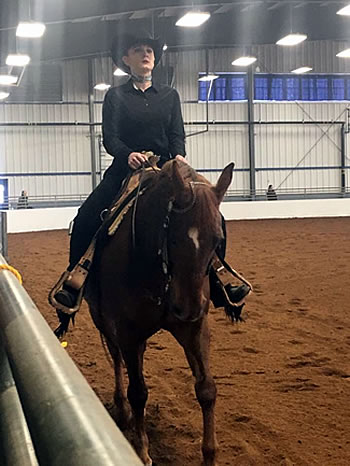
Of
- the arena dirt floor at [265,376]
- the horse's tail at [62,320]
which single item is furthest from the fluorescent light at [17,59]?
the horse's tail at [62,320]

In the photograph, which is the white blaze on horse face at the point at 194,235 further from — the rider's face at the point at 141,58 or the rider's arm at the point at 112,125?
the rider's face at the point at 141,58

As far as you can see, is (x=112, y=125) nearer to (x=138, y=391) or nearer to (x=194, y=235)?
(x=194, y=235)

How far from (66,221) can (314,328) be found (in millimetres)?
16544

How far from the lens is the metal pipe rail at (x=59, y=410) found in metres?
0.68

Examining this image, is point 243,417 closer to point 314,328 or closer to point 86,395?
point 314,328

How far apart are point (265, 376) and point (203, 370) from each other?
1691mm

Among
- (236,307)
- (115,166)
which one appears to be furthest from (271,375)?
(115,166)

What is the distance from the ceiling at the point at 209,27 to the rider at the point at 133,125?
11.6 metres

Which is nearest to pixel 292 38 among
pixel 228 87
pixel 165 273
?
pixel 228 87

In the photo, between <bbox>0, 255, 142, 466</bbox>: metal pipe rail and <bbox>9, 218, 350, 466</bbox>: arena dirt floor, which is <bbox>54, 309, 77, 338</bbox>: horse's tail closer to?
<bbox>9, 218, 350, 466</bbox>: arena dirt floor

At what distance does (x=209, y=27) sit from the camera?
1850 cm

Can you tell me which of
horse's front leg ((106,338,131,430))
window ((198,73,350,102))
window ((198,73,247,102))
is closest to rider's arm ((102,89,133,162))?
horse's front leg ((106,338,131,430))

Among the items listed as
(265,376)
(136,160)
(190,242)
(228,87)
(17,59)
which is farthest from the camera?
(228,87)

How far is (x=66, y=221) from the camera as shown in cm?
2175
